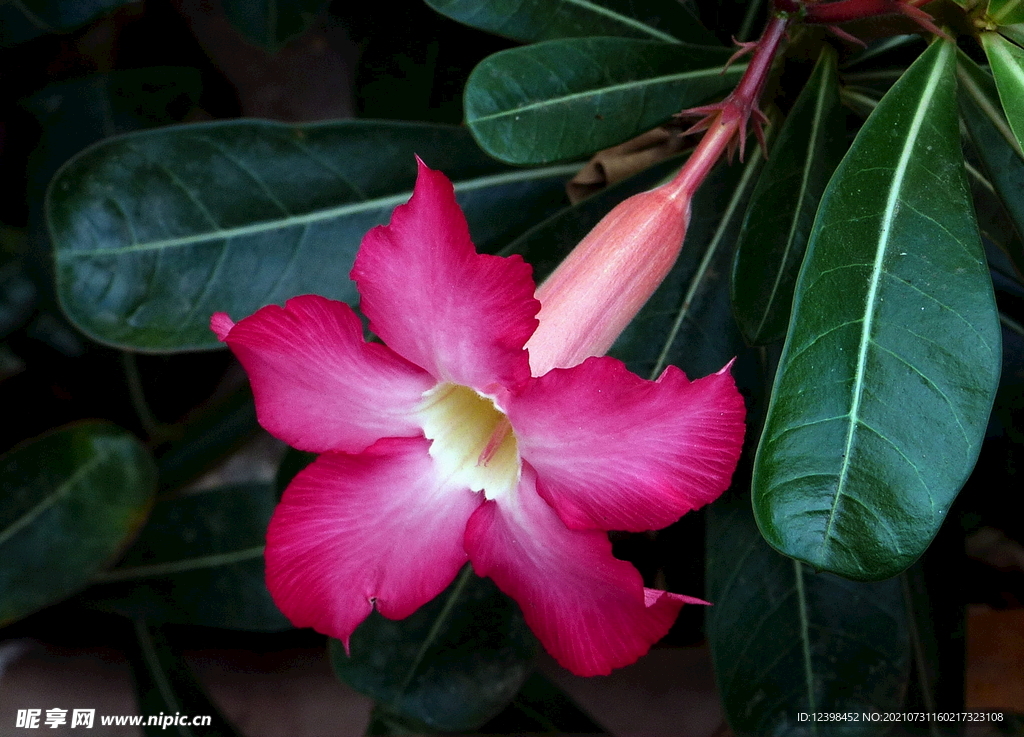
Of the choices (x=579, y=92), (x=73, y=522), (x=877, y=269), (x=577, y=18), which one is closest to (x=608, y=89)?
(x=579, y=92)

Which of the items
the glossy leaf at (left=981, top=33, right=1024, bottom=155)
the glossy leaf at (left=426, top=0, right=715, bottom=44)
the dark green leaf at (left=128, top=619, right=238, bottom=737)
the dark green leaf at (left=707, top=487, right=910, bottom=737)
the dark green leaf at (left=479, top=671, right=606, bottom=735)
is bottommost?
the dark green leaf at (left=128, top=619, right=238, bottom=737)

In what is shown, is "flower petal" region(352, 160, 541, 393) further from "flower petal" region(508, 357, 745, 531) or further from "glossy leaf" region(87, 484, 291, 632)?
"glossy leaf" region(87, 484, 291, 632)

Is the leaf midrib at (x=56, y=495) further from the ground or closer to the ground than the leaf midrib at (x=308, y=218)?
closer to the ground

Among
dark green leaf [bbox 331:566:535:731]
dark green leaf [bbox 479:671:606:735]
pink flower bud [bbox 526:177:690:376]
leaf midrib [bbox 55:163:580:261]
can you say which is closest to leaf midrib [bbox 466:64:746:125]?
pink flower bud [bbox 526:177:690:376]

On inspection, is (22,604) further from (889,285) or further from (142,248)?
(889,285)

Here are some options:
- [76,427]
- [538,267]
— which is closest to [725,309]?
[538,267]

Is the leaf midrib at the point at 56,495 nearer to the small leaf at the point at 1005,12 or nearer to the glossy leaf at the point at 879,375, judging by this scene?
the glossy leaf at the point at 879,375

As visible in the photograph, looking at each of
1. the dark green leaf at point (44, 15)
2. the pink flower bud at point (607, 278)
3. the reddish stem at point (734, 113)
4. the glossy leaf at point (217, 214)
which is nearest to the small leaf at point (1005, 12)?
the reddish stem at point (734, 113)
